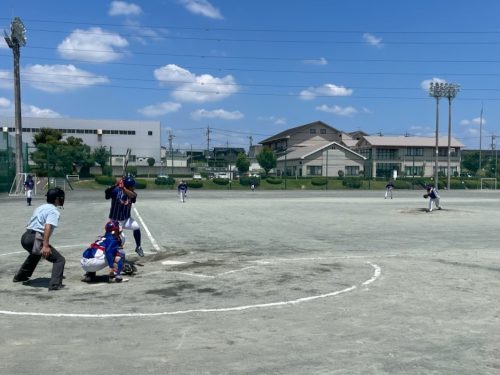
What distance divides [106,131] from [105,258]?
103059 millimetres

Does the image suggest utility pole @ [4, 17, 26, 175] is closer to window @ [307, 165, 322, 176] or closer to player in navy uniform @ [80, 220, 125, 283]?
player in navy uniform @ [80, 220, 125, 283]

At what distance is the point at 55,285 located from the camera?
782 cm

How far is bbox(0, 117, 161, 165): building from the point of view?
10412cm

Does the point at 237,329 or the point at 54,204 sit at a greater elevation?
the point at 54,204

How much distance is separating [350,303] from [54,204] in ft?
15.5

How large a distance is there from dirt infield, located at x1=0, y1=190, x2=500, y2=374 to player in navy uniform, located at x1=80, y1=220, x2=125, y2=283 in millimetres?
250

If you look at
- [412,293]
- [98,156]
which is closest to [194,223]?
[412,293]

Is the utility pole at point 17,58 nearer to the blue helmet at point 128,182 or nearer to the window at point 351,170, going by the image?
the blue helmet at point 128,182

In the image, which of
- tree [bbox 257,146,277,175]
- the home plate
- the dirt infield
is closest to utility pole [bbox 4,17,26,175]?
the dirt infield

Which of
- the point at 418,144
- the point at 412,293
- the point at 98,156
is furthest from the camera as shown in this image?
the point at 418,144

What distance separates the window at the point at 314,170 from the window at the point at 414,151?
19000 millimetres

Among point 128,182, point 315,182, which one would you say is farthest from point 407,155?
point 128,182

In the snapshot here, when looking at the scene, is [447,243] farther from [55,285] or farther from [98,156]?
[98,156]

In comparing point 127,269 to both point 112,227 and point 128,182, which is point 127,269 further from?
point 128,182
